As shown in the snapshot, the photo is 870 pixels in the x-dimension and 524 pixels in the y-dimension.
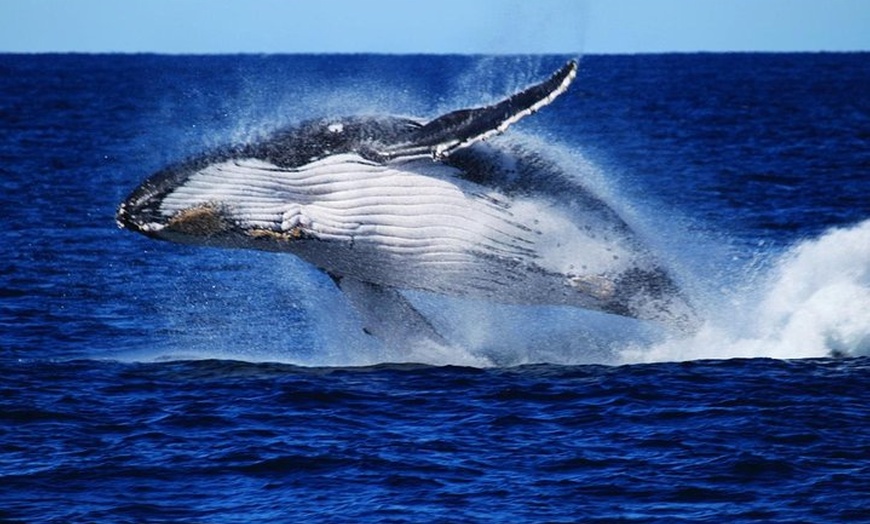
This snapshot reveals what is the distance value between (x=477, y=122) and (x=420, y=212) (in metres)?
1.20

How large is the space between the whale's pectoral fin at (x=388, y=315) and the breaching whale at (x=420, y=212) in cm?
3

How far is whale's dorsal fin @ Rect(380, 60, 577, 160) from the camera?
16766 millimetres

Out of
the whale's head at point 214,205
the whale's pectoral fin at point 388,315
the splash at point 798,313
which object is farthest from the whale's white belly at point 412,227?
the splash at point 798,313

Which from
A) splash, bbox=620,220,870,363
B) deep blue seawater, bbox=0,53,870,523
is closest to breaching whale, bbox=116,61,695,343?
deep blue seawater, bbox=0,53,870,523

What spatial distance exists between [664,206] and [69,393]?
21670mm

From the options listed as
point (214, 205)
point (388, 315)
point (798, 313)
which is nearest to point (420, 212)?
point (388, 315)

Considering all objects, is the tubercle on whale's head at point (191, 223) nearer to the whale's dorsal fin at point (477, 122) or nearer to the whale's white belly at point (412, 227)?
the whale's white belly at point (412, 227)

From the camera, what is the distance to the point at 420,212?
17.5 m

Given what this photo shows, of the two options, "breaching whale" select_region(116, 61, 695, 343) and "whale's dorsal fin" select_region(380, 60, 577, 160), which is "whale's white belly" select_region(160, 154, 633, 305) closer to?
"breaching whale" select_region(116, 61, 695, 343)

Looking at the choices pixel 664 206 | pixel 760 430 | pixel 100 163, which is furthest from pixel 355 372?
pixel 100 163

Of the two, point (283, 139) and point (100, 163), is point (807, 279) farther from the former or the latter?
point (100, 163)

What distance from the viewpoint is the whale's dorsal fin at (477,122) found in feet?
55.0

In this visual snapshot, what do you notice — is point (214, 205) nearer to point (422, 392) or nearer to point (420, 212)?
point (420, 212)

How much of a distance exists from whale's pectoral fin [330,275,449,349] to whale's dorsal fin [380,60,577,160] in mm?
1797
